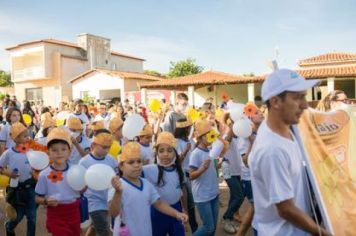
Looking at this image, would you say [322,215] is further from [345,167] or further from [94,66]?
[94,66]

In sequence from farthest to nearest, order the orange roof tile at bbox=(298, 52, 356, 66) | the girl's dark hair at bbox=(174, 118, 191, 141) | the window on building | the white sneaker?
1. the window on building
2. the orange roof tile at bbox=(298, 52, 356, 66)
3. the girl's dark hair at bbox=(174, 118, 191, 141)
4. the white sneaker

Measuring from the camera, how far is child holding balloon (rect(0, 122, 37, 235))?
4.82m

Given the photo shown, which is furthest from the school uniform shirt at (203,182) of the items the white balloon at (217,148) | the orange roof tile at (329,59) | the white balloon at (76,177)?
the orange roof tile at (329,59)

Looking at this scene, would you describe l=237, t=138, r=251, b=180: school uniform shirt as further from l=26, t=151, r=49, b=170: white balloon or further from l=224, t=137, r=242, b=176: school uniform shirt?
l=26, t=151, r=49, b=170: white balloon

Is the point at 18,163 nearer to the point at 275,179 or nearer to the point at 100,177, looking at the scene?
the point at 100,177

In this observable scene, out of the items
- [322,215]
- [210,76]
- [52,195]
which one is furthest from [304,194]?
[210,76]

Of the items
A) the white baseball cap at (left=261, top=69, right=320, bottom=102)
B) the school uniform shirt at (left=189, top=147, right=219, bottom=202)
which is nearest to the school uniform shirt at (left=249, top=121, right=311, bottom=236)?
the white baseball cap at (left=261, top=69, right=320, bottom=102)

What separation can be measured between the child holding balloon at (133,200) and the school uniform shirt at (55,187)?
90cm

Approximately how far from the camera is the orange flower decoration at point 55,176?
13.3 feet

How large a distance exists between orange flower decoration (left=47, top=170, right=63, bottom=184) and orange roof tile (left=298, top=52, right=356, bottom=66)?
80.1 feet

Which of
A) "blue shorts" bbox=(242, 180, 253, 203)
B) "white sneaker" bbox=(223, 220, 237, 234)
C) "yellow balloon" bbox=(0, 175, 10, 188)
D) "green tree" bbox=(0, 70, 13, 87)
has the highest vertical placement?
"green tree" bbox=(0, 70, 13, 87)

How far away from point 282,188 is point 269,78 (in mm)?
593

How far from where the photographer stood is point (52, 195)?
13.2 feet

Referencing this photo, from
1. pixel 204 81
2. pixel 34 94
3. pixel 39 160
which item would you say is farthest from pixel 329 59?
pixel 34 94
